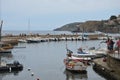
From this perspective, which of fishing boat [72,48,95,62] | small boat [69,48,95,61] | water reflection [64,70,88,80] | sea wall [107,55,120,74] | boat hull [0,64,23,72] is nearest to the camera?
sea wall [107,55,120,74]

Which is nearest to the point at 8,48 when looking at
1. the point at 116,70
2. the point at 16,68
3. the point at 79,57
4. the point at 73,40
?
the point at 79,57

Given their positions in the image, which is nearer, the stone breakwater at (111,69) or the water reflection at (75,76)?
the stone breakwater at (111,69)

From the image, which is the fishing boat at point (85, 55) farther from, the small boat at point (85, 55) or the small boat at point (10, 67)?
the small boat at point (10, 67)

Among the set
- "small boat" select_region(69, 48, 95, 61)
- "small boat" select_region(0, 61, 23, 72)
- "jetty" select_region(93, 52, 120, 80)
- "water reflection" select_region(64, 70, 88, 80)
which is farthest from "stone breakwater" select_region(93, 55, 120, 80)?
"small boat" select_region(69, 48, 95, 61)

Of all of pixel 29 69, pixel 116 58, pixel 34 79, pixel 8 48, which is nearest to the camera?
pixel 116 58

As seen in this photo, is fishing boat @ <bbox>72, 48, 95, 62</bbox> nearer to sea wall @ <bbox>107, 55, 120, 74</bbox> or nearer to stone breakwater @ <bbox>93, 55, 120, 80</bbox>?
stone breakwater @ <bbox>93, 55, 120, 80</bbox>

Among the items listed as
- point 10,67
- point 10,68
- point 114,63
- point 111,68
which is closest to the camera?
point 114,63

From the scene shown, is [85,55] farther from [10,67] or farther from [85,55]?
[10,67]

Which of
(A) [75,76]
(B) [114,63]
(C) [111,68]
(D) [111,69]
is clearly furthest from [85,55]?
(B) [114,63]

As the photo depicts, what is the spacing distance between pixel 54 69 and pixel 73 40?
78.4 m

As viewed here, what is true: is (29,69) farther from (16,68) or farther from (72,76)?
(72,76)

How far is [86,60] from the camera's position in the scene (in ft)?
174

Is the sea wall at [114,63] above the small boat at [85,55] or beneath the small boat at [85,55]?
above

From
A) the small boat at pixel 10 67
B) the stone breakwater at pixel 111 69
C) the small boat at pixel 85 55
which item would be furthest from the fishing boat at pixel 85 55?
the small boat at pixel 10 67
